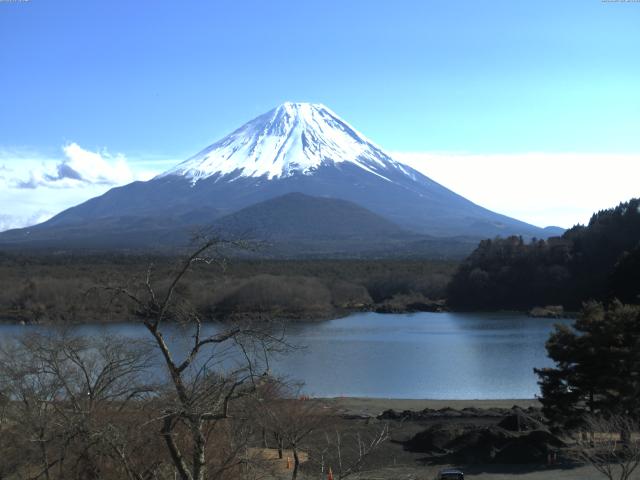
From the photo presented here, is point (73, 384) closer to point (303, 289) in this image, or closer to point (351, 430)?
point (351, 430)

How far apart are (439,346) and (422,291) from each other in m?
26.2

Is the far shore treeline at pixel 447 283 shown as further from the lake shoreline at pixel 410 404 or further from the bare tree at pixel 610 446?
the bare tree at pixel 610 446

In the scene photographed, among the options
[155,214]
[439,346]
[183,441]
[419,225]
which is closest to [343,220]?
[419,225]

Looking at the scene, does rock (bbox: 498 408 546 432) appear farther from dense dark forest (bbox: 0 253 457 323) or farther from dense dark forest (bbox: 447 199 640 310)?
dense dark forest (bbox: 447 199 640 310)

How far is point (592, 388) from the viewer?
45.1 feet

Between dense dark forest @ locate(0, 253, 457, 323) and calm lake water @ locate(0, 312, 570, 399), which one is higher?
dense dark forest @ locate(0, 253, 457, 323)

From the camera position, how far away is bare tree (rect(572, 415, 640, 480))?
34.5 feet

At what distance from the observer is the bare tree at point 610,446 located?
10516 mm

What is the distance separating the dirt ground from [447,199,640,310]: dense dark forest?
28926 millimetres

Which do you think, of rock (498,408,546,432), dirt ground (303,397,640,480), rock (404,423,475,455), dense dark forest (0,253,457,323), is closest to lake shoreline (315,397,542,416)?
dirt ground (303,397,640,480)

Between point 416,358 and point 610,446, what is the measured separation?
52.8ft

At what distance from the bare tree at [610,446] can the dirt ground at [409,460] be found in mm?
391

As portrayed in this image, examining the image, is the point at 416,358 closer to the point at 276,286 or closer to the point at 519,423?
the point at 519,423

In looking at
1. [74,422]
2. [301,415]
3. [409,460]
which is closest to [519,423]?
[409,460]
